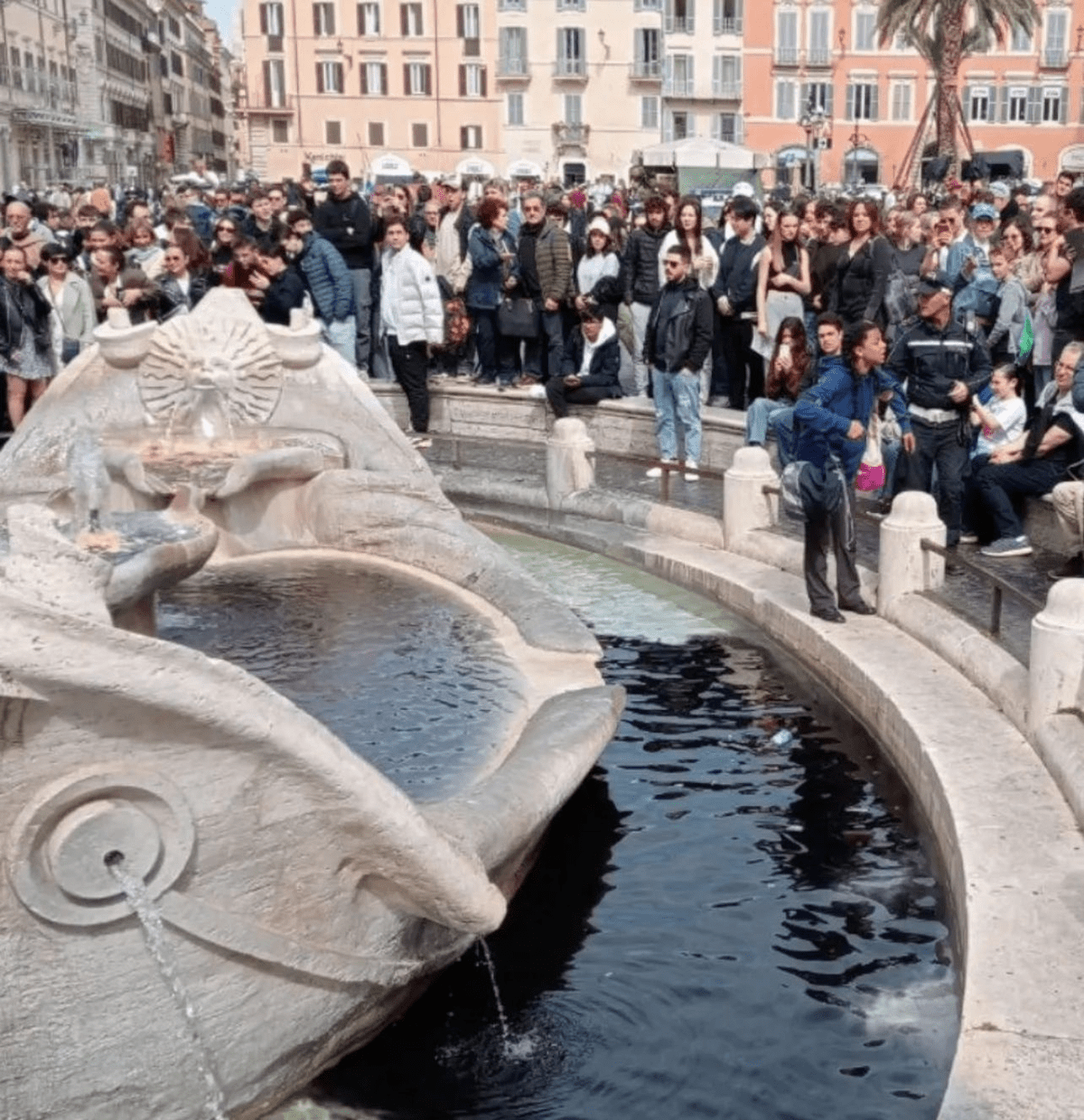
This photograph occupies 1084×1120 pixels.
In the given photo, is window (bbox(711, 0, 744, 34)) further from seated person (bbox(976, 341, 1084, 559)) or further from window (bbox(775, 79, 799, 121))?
seated person (bbox(976, 341, 1084, 559))

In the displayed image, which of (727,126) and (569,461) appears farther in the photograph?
(727,126)

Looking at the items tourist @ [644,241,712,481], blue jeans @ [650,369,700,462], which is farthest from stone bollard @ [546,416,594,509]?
blue jeans @ [650,369,700,462]

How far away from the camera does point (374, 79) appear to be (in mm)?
68062

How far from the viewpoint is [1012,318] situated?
9711 mm

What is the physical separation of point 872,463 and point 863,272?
7.57 feet

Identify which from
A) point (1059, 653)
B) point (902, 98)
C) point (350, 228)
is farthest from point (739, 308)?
point (902, 98)

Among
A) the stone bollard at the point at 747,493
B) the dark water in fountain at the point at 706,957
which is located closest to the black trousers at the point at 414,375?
the stone bollard at the point at 747,493

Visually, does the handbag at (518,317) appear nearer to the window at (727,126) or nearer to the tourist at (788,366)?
the tourist at (788,366)

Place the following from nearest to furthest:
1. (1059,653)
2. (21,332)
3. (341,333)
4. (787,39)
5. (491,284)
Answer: (1059,653) → (21,332) → (341,333) → (491,284) → (787,39)

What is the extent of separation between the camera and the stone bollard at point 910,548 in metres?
7.32

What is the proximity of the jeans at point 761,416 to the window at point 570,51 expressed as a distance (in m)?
58.4

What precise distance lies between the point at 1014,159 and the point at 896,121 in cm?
1577

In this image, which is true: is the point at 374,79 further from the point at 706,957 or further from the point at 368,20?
the point at 706,957

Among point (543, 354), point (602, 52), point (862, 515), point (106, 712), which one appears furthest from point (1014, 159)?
point (106, 712)
